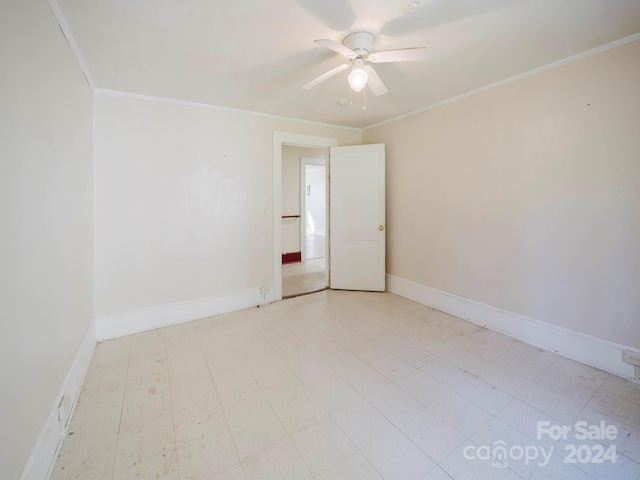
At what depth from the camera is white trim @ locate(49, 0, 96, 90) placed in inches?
61.2

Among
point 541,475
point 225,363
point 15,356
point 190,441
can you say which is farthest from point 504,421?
point 15,356

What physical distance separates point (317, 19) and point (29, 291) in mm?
→ 2078

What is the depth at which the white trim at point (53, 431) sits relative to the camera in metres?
1.23

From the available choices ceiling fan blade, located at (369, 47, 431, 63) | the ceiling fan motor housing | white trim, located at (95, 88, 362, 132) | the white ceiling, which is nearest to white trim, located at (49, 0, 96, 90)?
the white ceiling

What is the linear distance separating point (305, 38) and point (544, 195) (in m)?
2.33

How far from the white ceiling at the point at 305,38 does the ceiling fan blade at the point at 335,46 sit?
0.14 m

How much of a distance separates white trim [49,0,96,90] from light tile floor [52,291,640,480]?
2359mm

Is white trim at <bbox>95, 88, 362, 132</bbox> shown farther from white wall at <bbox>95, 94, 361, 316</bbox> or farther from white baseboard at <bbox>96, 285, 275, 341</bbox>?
white baseboard at <bbox>96, 285, 275, 341</bbox>

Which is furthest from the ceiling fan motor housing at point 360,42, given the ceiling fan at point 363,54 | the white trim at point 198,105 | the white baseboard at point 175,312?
the white baseboard at point 175,312

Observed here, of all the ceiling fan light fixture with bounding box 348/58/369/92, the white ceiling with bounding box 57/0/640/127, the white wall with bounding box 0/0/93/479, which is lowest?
the white wall with bounding box 0/0/93/479

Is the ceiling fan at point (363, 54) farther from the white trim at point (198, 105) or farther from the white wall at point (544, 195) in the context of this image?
the white trim at point (198, 105)

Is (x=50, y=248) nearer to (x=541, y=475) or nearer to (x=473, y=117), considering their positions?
(x=541, y=475)

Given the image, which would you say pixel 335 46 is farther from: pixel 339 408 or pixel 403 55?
pixel 339 408

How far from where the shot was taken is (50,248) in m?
1.54
